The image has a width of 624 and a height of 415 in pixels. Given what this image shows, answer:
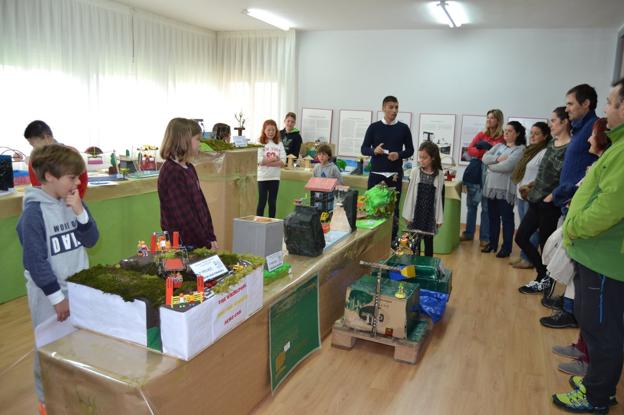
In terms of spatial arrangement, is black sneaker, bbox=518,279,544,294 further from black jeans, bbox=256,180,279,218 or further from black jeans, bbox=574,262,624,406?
black jeans, bbox=256,180,279,218

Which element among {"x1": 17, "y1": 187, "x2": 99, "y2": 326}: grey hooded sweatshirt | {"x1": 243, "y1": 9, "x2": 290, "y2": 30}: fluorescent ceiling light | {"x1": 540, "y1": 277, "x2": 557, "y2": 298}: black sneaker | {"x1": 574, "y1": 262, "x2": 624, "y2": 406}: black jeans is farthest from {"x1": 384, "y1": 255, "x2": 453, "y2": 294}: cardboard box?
{"x1": 243, "y1": 9, "x2": 290, "y2": 30}: fluorescent ceiling light

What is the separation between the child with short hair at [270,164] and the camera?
540 centimetres

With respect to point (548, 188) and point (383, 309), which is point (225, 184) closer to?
point (383, 309)

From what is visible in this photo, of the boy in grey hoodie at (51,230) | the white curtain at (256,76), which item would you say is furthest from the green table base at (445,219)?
the boy in grey hoodie at (51,230)

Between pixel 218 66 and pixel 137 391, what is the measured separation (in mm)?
7289

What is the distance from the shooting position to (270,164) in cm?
537

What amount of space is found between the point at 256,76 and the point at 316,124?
4.28 ft

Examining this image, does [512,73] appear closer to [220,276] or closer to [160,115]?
[160,115]

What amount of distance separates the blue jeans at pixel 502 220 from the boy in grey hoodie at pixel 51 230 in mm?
4458

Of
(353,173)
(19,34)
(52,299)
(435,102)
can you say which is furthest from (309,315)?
(435,102)

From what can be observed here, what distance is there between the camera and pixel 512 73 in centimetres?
643

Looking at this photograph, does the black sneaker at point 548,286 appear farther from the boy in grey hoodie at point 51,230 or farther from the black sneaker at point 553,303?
the boy in grey hoodie at point 51,230

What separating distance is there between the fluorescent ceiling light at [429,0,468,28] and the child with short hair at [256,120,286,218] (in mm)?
2241

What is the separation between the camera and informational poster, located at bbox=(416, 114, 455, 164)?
682 cm
